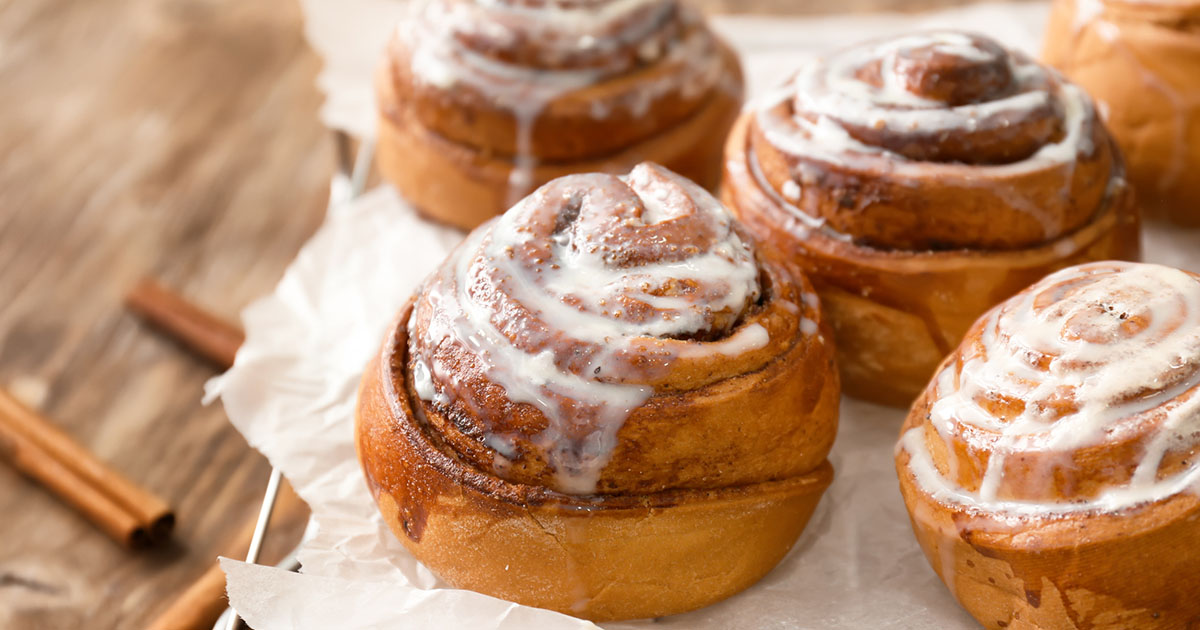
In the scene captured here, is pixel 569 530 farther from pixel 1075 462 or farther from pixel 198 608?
pixel 198 608

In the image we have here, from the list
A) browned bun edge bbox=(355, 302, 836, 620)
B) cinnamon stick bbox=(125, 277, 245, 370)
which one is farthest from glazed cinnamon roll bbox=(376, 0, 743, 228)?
browned bun edge bbox=(355, 302, 836, 620)

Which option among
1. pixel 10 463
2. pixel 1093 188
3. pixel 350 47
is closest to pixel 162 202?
pixel 350 47

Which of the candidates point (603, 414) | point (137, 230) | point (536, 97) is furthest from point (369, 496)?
point (137, 230)

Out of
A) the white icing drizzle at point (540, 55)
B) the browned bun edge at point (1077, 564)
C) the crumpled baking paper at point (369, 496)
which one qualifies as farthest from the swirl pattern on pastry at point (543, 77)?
the browned bun edge at point (1077, 564)

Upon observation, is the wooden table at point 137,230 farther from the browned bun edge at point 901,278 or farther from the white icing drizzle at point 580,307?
the browned bun edge at point 901,278

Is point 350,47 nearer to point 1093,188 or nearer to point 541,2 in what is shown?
point 541,2
